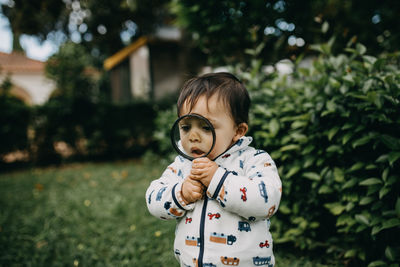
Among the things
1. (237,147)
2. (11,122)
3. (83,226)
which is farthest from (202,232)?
(11,122)

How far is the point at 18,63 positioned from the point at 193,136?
85.8 feet

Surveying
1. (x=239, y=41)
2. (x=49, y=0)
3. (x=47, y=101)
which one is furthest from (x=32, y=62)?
(x=239, y=41)

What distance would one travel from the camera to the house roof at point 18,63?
70.8ft

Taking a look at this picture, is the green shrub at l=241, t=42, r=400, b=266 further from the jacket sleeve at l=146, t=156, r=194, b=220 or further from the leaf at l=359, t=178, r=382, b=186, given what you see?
the jacket sleeve at l=146, t=156, r=194, b=220

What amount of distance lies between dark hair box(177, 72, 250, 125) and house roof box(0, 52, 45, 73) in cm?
2302

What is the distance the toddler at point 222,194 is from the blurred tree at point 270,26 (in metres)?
2.21

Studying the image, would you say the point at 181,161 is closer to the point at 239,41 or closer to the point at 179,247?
the point at 179,247

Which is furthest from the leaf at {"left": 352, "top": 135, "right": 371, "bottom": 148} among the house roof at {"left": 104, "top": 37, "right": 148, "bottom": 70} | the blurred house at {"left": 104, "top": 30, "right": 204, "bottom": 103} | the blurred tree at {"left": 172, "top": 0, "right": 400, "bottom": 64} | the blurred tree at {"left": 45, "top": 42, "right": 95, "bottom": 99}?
the house roof at {"left": 104, "top": 37, "right": 148, "bottom": 70}

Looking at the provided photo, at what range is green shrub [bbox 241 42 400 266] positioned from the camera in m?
1.93

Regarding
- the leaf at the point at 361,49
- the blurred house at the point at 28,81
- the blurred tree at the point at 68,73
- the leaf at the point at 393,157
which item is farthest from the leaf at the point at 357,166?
the blurred house at the point at 28,81

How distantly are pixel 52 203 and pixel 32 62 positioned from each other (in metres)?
22.7

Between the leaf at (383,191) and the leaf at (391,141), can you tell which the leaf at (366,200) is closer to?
the leaf at (383,191)

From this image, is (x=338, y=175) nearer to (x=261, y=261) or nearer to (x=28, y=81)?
(x=261, y=261)

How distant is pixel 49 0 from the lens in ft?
32.8
